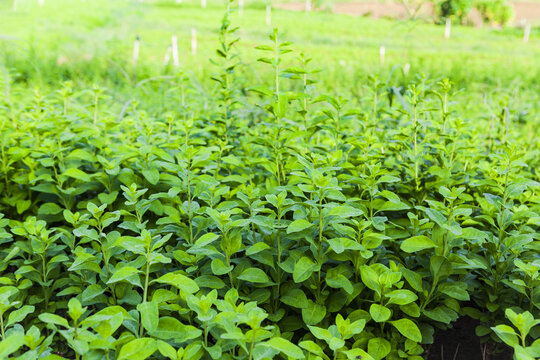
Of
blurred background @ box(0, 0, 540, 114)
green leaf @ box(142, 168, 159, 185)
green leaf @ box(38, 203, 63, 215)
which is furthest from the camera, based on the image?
blurred background @ box(0, 0, 540, 114)

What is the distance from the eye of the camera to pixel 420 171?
2.42 m

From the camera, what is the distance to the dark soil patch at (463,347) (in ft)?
6.86

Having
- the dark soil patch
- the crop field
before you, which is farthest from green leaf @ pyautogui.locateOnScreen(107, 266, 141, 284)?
the dark soil patch

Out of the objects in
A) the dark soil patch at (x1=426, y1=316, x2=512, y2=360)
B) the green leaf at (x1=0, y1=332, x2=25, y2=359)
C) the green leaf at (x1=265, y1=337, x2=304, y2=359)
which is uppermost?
the green leaf at (x1=0, y1=332, x2=25, y2=359)

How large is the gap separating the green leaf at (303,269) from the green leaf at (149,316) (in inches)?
19.2

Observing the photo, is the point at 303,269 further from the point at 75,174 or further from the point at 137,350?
the point at 75,174

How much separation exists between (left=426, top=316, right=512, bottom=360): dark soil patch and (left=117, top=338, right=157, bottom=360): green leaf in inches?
54.1

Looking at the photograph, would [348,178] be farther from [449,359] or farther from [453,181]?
[449,359]

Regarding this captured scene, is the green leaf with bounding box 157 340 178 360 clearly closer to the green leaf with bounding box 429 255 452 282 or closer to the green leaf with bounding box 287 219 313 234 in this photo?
the green leaf with bounding box 287 219 313 234

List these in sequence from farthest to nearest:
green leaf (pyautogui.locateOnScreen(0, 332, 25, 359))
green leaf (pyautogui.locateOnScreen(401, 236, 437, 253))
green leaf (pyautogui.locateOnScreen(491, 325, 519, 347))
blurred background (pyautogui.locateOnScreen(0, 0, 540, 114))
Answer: blurred background (pyautogui.locateOnScreen(0, 0, 540, 114)) < green leaf (pyautogui.locateOnScreen(401, 236, 437, 253)) < green leaf (pyautogui.locateOnScreen(491, 325, 519, 347)) < green leaf (pyautogui.locateOnScreen(0, 332, 25, 359))

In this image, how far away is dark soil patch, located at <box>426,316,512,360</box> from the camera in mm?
2090

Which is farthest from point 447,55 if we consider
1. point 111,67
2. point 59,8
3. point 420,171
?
point 59,8

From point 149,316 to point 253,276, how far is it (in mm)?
435

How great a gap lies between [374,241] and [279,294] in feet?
1.45
